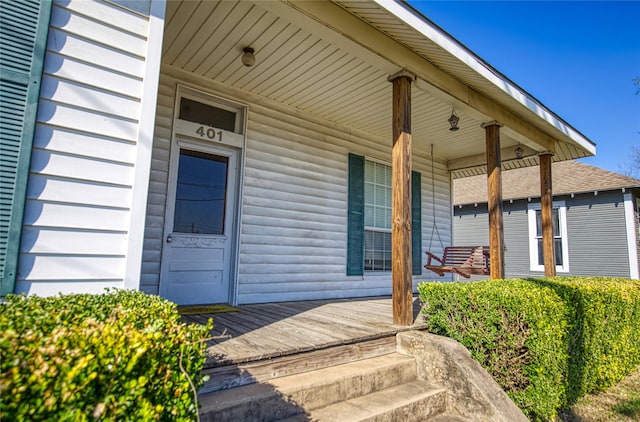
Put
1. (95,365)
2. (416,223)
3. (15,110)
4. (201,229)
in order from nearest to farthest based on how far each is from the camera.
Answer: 1. (95,365)
2. (15,110)
3. (201,229)
4. (416,223)

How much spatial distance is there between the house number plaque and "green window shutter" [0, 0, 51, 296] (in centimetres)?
230

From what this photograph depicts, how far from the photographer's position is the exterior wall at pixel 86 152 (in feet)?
5.79

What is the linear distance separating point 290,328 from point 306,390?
0.88 m

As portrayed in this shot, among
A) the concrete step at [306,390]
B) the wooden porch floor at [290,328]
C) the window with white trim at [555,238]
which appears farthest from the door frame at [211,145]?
the window with white trim at [555,238]

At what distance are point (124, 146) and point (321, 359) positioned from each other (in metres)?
1.87

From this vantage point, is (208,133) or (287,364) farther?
(208,133)

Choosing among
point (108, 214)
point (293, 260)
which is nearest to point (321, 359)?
point (108, 214)

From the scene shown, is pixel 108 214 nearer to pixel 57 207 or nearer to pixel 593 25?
pixel 57 207

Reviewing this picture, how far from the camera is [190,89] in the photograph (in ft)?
13.2

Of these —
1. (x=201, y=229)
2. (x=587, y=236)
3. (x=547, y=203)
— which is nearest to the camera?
(x=201, y=229)

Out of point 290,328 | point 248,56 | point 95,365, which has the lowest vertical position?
point 290,328

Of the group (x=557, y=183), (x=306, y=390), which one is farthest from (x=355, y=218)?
(x=557, y=183)

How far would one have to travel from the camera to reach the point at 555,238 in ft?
33.1

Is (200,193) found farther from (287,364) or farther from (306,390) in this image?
(306,390)
